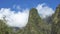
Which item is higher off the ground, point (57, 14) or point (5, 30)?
point (57, 14)

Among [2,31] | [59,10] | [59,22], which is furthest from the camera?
[59,10]

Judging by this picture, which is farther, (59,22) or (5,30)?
(59,22)

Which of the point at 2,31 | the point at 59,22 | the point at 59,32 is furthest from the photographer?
the point at 59,22

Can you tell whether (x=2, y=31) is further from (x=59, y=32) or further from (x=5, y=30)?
(x=59, y=32)

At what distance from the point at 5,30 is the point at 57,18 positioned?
415 ft

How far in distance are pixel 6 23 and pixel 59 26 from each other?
4472 inches

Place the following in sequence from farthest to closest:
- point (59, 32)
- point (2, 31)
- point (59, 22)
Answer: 1. point (59, 22)
2. point (59, 32)
3. point (2, 31)

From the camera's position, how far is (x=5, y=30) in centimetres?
4653

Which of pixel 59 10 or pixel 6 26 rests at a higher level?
pixel 59 10

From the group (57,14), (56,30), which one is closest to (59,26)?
(56,30)

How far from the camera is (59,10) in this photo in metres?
176

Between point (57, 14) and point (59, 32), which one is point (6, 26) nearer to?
point (59, 32)

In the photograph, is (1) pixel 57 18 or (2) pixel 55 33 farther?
(1) pixel 57 18

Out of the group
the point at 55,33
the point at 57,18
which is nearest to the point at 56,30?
the point at 55,33
